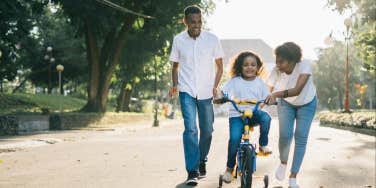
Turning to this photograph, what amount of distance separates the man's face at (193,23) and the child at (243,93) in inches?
32.6

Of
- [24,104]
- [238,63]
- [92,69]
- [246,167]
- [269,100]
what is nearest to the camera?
[246,167]

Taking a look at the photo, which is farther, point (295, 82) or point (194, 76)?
point (194, 76)

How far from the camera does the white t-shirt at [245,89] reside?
20.1 ft

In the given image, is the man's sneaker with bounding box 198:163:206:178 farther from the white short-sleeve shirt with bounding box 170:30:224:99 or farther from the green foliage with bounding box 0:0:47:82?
the green foliage with bounding box 0:0:47:82

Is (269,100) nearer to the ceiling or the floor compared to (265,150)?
nearer to the ceiling

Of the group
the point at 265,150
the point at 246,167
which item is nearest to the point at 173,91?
the point at 265,150

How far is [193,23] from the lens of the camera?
6.89 meters

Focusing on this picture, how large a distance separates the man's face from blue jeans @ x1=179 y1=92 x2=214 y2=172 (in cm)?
74

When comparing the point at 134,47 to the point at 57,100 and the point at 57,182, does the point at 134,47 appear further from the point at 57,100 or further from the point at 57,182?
the point at 57,182

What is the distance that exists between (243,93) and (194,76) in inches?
38.9

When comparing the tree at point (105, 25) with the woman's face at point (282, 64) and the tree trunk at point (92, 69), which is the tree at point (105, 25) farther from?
the woman's face at point (282, 64)

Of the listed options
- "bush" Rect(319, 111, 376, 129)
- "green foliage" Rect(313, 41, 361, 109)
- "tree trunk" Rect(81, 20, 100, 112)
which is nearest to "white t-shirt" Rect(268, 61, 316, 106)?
"bush" Rect(319, 111, 376, 129)

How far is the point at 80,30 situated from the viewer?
86.5 ft

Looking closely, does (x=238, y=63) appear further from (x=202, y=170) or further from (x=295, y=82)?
(x=202, y=170)
